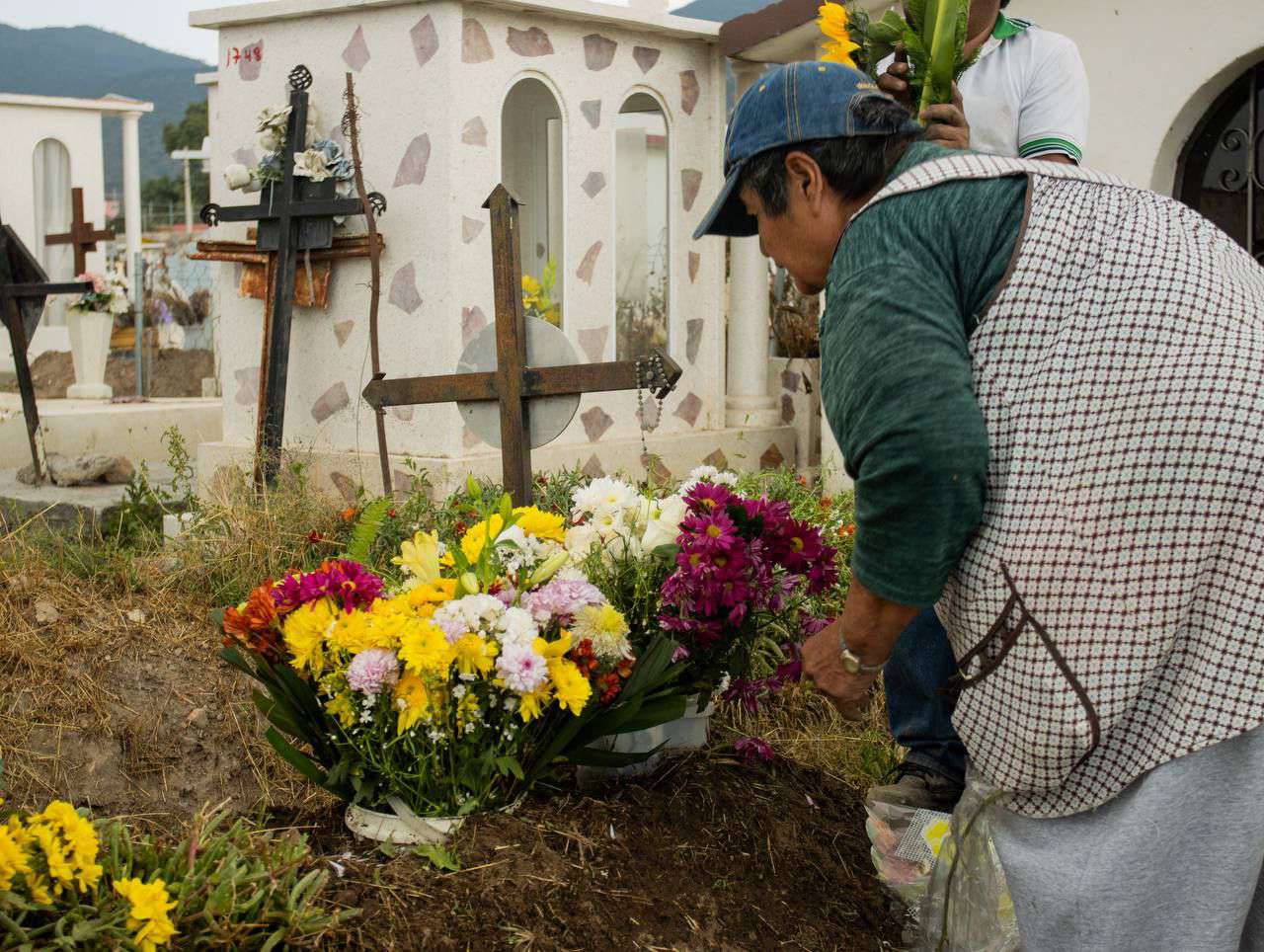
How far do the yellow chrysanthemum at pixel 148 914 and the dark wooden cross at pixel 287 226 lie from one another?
5173mm

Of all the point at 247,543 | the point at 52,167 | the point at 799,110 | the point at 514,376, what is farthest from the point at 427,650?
the point at 52,167

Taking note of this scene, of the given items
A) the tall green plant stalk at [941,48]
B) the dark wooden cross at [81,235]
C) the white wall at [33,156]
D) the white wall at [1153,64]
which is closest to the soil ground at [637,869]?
the tall green plant stalk at [941,48]

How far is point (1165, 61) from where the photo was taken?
581 cm

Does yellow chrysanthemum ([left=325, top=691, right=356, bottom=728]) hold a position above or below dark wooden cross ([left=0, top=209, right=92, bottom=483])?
below

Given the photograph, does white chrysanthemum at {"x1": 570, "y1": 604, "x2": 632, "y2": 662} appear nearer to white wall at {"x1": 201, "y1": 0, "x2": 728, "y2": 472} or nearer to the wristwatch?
the wristwatch

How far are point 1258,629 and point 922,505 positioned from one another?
1.64 feet

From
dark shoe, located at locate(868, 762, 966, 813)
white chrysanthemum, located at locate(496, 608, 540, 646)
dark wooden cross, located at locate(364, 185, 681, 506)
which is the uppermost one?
→ dark wooden cross, located at locate(364, 185, 681, 506)

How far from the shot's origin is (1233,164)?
19.0 feet

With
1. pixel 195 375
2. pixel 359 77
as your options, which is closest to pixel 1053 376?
pixel 359 77

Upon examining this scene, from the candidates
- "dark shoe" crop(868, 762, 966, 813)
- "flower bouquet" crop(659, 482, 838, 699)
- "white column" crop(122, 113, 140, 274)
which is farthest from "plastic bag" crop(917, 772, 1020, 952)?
"white column" crop(122, 113, 140, 274)

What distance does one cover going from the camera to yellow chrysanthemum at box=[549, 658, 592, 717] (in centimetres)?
271

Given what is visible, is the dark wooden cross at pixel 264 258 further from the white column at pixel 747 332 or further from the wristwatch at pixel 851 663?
the wristwatch at pixel 851 663

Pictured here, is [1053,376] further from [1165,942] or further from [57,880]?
[57,880]

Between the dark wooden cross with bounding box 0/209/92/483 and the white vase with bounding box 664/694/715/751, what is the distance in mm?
7052
